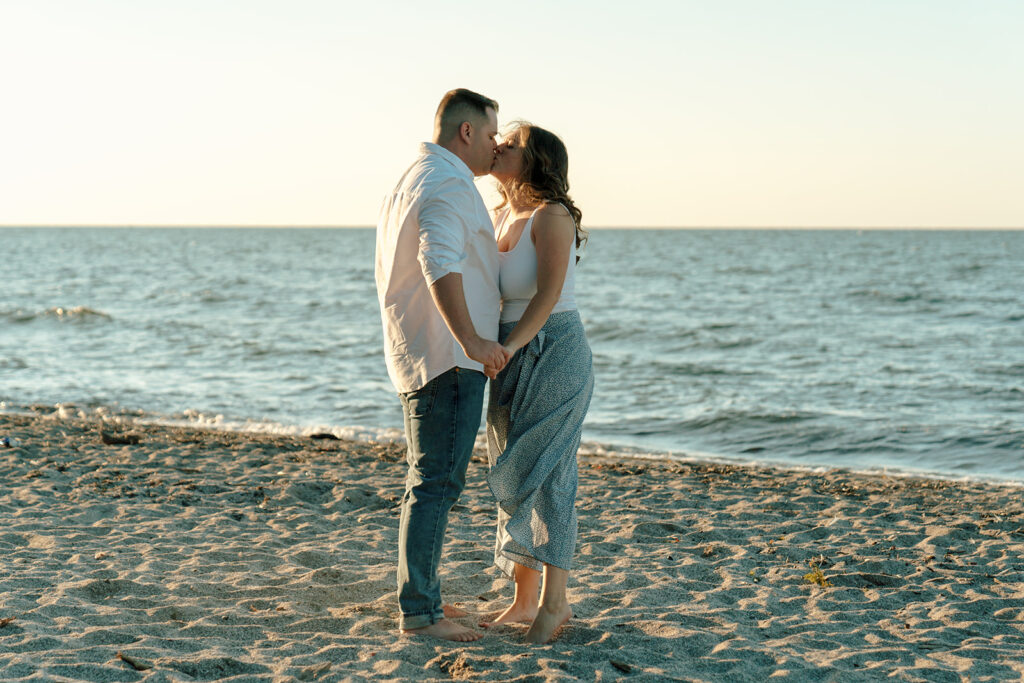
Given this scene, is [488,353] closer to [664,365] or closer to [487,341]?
[487,341]

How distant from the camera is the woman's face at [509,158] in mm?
3650

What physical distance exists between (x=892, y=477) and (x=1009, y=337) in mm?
13120

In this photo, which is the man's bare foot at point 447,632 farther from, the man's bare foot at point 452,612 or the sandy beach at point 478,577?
the man's bare foot at point 452,612

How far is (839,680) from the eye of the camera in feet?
11.4

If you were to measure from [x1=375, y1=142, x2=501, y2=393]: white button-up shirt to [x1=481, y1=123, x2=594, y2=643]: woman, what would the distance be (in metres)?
0.14

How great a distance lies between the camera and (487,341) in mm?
3445

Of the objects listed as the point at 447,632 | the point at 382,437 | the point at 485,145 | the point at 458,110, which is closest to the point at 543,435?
the point at 447,632

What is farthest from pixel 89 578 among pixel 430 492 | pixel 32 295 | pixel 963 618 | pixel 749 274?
pixel 749 274

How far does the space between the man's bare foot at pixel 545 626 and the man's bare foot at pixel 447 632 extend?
8.4 inches

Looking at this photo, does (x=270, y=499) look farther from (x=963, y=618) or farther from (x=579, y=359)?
(x=963, y=618)

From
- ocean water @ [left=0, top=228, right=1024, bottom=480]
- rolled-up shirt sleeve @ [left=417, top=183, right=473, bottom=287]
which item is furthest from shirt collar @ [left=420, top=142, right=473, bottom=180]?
ocean water @ [left=0, top=228, right=1024, bottom=480]

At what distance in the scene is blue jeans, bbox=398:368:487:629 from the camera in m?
3.58

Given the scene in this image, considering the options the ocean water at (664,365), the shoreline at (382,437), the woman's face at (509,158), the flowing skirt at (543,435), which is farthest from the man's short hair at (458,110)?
the ocean water at (664,365)

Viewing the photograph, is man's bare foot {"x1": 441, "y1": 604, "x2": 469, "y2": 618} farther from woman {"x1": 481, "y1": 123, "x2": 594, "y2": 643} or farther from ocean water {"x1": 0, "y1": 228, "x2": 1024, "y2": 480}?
ocean water {"x1": 0, "y1": 228, "x2": 1024, "y2": 480}
